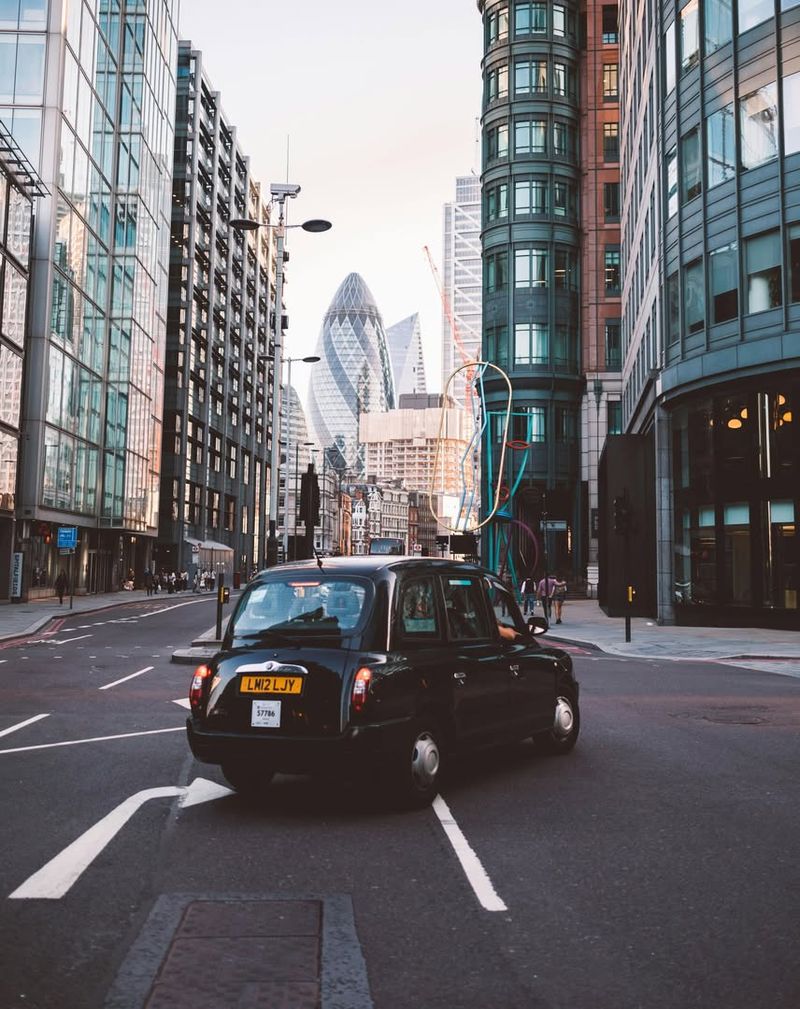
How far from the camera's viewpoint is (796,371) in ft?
90.4

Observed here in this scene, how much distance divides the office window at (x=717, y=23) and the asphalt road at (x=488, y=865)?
1024 inches

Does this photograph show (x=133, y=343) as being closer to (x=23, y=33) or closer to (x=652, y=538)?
(x=23, y=33)

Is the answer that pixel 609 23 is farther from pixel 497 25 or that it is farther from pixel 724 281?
pixel 724 281

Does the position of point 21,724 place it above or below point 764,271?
below

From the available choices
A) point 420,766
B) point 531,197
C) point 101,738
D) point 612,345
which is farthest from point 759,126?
point 531,197

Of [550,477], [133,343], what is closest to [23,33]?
[133,343]

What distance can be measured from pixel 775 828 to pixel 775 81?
27.4 meters

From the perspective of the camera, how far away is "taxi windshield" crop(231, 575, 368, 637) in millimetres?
7309

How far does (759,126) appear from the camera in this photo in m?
28.7

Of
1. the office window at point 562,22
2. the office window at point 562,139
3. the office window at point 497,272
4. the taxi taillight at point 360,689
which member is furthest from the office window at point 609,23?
the taxi taillight at point 360,689

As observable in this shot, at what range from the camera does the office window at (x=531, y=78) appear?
59.2m

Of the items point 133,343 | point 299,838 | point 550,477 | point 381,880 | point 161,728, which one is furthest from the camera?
point 133,343

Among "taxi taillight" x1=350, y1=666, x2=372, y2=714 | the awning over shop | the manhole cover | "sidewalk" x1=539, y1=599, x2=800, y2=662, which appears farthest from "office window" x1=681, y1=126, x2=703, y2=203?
the awning over shop

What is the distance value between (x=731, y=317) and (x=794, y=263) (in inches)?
93.2
